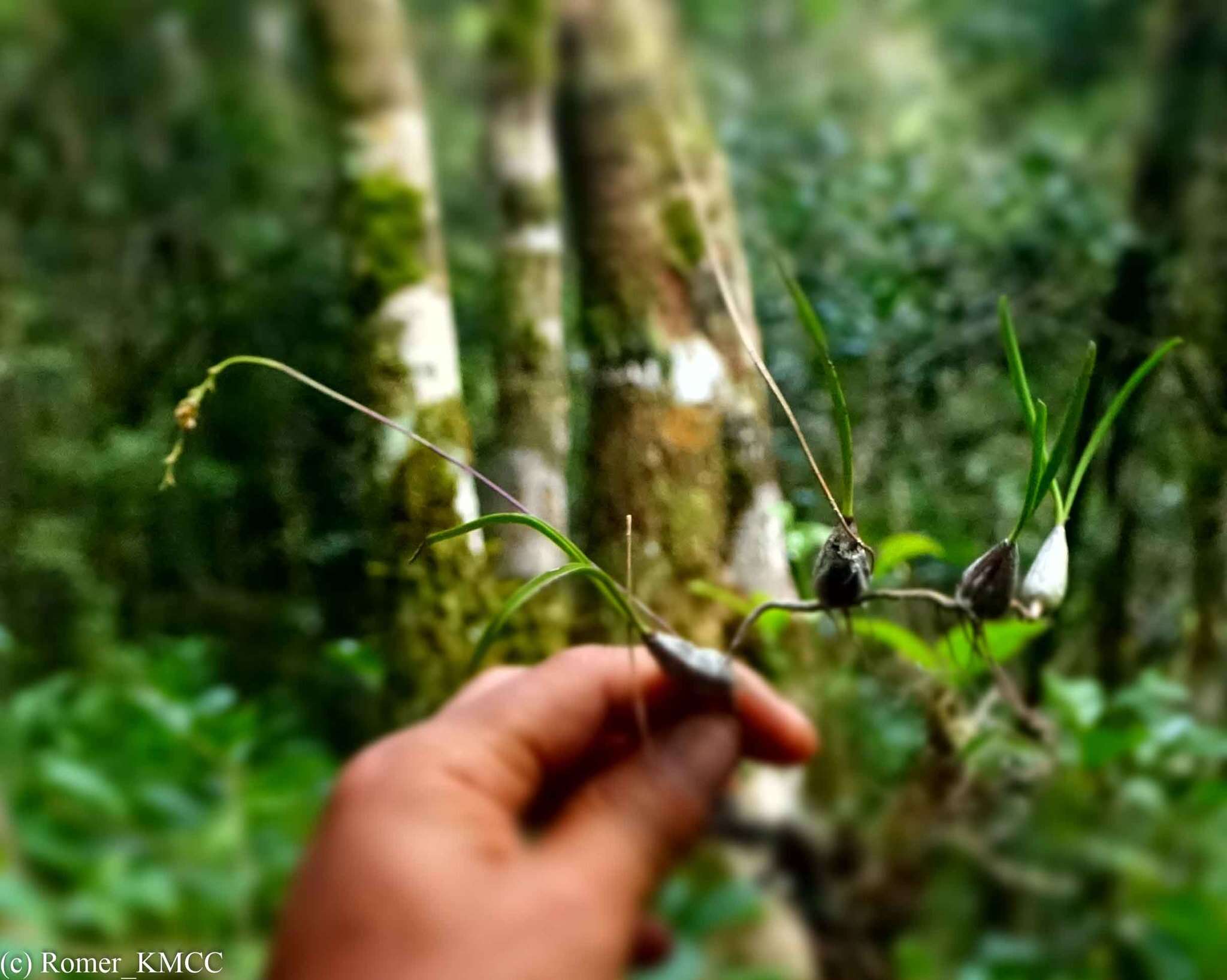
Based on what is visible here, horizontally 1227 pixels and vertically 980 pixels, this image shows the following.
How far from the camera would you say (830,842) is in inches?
26.8

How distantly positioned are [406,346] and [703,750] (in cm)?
36

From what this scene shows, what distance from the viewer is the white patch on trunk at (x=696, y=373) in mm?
669

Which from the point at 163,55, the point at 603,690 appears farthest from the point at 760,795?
the point at 163,55

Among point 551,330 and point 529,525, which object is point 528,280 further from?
point 529,525

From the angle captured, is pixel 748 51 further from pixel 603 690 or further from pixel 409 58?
pixel 603 690

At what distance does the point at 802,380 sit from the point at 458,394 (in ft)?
0.77

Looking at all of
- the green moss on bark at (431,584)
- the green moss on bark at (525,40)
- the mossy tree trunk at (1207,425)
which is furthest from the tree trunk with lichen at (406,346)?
the mossy tree trunk at (1207,425)

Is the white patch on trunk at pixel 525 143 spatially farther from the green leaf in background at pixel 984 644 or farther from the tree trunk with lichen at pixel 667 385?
the green leaf in background at pixel 984 644

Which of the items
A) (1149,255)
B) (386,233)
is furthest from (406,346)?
(1149,255)

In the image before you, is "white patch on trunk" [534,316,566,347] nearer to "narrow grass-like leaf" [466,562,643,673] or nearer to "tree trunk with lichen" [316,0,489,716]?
"tree trunk with lichen" [316,0,489,716]

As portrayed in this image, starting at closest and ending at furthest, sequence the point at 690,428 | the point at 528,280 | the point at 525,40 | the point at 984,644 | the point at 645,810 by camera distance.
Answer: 1. the point at 645,810
2. the point at 984,644
3. the point at 690,428
4. the point at 528,280
5. the point at 525,40

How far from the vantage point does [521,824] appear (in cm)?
44

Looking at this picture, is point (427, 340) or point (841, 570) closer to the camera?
point (841, 570)

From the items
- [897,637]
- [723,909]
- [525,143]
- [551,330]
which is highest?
[525,143]
